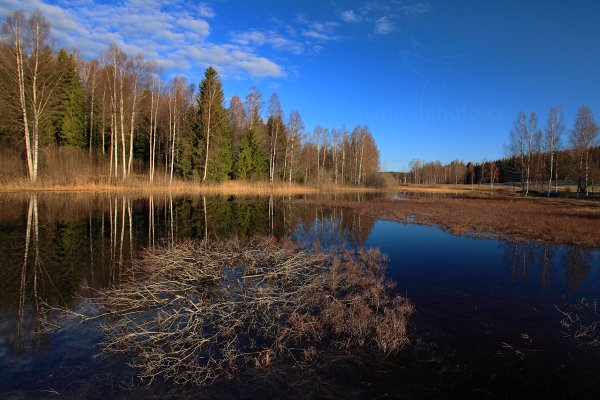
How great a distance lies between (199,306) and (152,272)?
3184 millimetres

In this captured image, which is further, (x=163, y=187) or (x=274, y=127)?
(x=274, y=127)

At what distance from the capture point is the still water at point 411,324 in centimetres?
486

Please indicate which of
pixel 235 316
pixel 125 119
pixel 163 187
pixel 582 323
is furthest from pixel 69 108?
pixel 582 323

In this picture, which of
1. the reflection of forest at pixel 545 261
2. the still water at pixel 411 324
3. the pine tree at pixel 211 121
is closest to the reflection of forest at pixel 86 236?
the still water at pixel 411 324

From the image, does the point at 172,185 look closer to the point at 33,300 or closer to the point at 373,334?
the point at 33,300

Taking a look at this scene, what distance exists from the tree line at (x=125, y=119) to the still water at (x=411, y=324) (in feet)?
A: 71.8

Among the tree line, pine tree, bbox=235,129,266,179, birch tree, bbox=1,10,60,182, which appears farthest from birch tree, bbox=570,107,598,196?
birch tree, bbox=1,10,60,182

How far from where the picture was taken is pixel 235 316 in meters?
6.98

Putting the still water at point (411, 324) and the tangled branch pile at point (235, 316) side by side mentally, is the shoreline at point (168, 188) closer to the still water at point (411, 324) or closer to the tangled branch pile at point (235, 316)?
the still water at point (411, 324)

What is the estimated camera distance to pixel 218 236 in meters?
15.3

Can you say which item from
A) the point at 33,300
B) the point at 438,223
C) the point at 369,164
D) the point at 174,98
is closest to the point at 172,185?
the point at 174,98

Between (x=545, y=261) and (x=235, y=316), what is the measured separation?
1288 centimetres

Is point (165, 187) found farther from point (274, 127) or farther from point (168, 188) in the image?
point (274, 127)

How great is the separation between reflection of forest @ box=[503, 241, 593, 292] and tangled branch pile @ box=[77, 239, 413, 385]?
19.2ft
